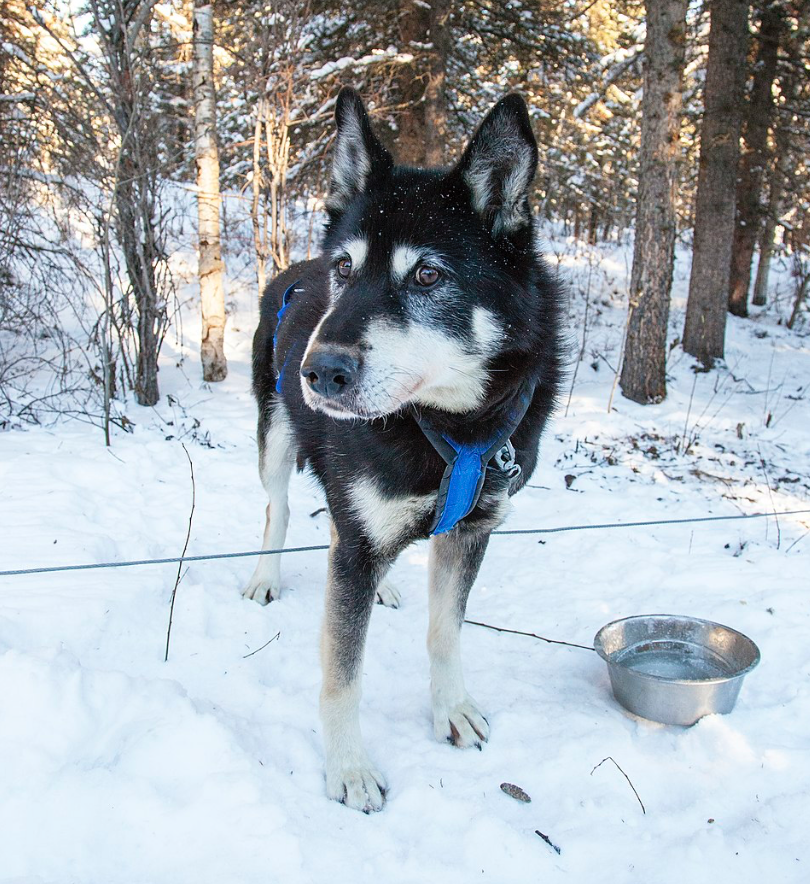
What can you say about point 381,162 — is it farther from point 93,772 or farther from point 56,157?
point 56,157

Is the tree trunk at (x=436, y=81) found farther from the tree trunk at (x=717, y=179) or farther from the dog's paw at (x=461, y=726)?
the dog's paw at (x=461, y=726)

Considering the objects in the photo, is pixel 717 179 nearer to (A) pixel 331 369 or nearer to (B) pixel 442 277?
(B) pixel 442 277

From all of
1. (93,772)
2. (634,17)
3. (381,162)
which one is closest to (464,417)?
(381,162)

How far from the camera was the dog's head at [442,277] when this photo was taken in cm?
185

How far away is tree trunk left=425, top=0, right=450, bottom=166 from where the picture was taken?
958cm

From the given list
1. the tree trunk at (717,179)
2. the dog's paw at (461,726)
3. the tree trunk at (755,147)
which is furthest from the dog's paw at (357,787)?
the tree trunk at (755,147)

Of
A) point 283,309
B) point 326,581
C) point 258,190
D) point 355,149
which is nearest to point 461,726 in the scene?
point 326,581

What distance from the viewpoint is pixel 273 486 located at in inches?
136

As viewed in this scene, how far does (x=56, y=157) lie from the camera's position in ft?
21.7

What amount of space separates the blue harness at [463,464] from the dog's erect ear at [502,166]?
22.8 inches

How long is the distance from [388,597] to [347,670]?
1.21m

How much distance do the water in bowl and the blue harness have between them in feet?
3.93

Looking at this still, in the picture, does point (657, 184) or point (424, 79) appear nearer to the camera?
point (657, 184)

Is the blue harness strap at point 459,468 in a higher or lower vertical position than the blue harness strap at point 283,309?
lower
